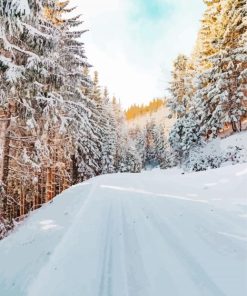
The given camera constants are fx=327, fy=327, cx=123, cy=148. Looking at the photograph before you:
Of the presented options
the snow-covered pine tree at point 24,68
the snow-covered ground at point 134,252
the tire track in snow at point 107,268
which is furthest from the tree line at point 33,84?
the tire track in snow at point 107,268

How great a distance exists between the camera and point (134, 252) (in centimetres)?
588

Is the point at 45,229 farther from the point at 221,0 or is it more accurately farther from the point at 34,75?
the point at 221,0

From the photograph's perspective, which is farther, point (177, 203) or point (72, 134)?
point (72, 134)

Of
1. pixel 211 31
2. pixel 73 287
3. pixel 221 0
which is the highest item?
pixel 221 0

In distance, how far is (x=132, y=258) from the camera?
5578 mm

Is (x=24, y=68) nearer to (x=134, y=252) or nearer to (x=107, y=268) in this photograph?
(x=134, y=252)

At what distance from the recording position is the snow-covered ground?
14.9 feet

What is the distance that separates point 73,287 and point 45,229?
405cm

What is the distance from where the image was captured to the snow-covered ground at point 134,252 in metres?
4.54

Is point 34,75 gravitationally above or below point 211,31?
below

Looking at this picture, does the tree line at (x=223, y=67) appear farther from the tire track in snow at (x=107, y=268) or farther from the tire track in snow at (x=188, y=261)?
the tire track in snow at (x=107, y=268)

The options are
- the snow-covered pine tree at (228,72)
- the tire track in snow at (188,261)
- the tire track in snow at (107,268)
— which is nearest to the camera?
the tire track in snow at (188,261)

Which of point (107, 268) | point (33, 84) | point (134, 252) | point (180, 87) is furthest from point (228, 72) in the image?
point (107, 268)

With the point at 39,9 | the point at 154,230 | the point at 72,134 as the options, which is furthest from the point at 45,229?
the point at 72,134
